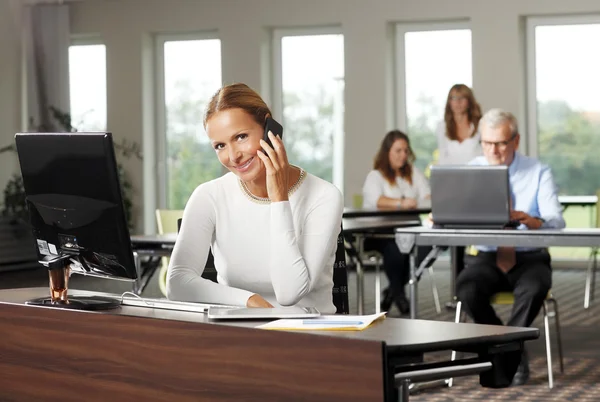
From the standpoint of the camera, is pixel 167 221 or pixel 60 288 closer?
pixel 60 288

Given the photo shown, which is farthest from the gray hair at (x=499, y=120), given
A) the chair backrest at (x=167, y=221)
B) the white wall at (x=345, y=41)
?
the white wall at (x=345, y=41)

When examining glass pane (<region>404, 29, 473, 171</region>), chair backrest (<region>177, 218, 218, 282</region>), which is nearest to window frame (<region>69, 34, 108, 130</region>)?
glass pane (<region>404, 29, 473, 171</region>)

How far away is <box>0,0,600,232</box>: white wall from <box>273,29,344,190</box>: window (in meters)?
0.26

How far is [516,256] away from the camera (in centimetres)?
506

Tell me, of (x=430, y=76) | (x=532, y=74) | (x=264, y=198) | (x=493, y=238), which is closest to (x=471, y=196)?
(x=493, y=238)

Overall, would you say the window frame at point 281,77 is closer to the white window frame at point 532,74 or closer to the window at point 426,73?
the window at point 426,73

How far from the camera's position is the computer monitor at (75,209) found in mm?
2414

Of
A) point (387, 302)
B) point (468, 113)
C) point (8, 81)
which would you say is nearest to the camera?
point (387, 302)

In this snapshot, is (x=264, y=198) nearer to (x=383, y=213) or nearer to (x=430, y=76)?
(x=383, y=213)

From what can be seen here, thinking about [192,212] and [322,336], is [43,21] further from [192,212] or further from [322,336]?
[322,336]

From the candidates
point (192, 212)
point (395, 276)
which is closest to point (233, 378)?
point (192, 212)

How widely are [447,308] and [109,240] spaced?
5.34 m

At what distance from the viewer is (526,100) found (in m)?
10.4

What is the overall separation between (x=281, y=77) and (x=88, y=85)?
2.31 m
